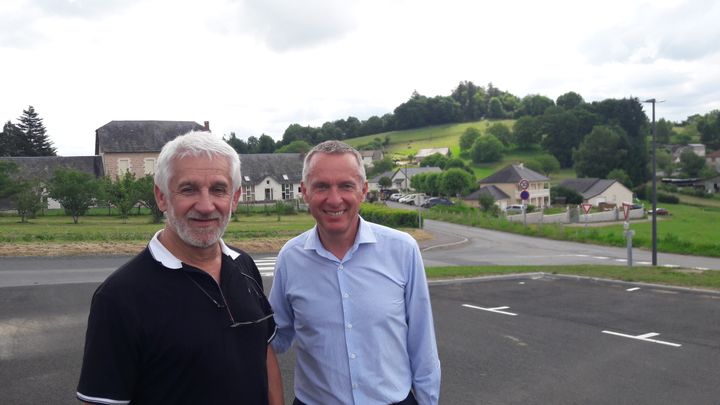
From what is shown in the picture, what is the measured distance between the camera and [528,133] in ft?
417

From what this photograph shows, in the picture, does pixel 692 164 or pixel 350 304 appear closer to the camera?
pixel 350 304

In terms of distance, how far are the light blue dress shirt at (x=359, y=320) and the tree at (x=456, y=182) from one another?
77554 mm

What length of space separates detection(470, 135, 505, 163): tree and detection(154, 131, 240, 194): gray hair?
121 meters

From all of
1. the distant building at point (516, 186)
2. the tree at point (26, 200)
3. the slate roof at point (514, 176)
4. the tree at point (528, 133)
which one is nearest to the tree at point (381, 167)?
the distant building at point (516, 186)

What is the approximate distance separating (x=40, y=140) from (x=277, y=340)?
4025 inches

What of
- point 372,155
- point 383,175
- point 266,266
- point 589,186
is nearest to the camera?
point 266,266

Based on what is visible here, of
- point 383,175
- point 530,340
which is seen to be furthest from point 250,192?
point 530,340

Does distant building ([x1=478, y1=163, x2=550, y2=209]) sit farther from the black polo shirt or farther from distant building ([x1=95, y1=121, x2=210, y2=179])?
the black polo shirt

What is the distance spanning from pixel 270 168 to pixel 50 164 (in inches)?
991

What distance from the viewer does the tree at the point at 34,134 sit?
9006 cm

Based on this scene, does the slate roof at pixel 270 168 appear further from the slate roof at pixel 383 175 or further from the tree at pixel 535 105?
the tree at pixel 535 105

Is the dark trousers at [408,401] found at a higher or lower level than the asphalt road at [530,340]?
higher

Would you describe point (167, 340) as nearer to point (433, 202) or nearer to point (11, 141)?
point (433, 202)

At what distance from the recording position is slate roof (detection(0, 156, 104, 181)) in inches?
2436
